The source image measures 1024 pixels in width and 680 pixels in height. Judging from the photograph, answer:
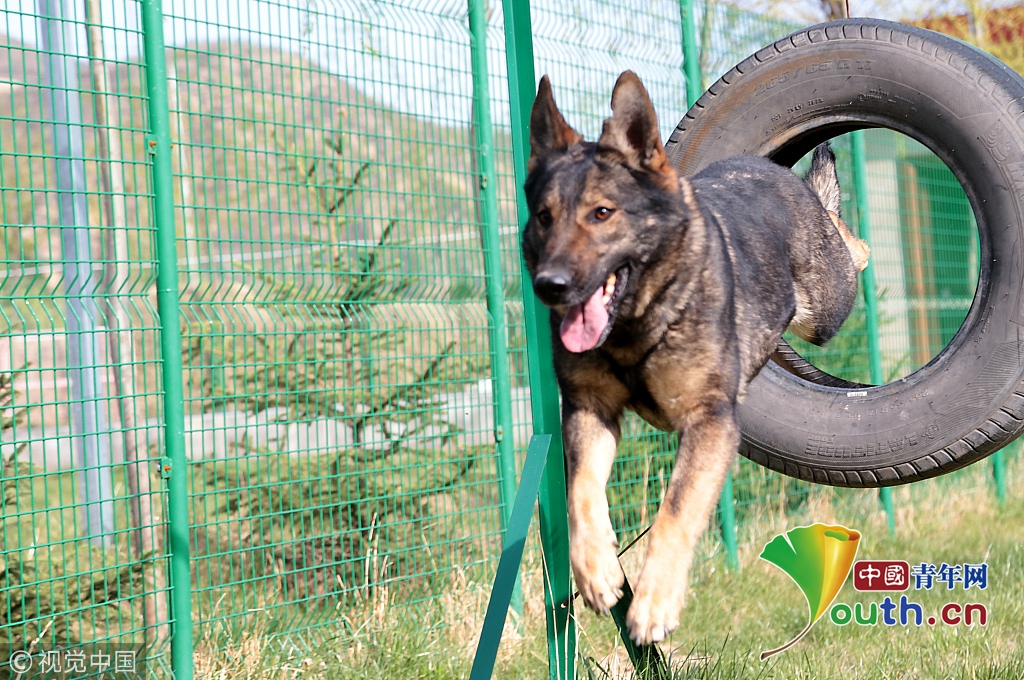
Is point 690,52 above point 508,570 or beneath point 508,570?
above

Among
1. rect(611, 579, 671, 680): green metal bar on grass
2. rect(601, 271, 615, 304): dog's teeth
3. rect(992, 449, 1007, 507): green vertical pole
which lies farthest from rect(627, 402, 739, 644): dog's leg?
rect(992, 449, 1007, 507): green vertical pole

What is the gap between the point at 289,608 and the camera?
463 cm

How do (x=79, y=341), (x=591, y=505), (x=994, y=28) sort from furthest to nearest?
(x=994, y=28) < (x=79, y=341) < (x=591, y=505)

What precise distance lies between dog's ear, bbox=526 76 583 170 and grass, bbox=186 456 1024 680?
1612 millimetres

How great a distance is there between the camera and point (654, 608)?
2393 millimetres

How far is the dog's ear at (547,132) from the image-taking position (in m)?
2.80

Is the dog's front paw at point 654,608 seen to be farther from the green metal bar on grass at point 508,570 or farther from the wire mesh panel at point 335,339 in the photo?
the wire mesh panel at point 335,339

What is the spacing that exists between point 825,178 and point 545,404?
7.27ft

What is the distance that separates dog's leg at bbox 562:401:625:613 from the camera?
251cm

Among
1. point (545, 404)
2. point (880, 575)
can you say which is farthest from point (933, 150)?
point (880, 575)

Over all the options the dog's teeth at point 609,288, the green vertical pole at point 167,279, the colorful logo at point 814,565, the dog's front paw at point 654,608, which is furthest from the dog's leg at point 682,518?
the green vertical pole at point 167,279

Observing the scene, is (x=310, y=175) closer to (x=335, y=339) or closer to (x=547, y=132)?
Answer: (x=335, y=339)

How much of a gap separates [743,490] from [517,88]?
475cm

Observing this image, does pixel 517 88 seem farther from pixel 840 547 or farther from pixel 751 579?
pixel 751 579
